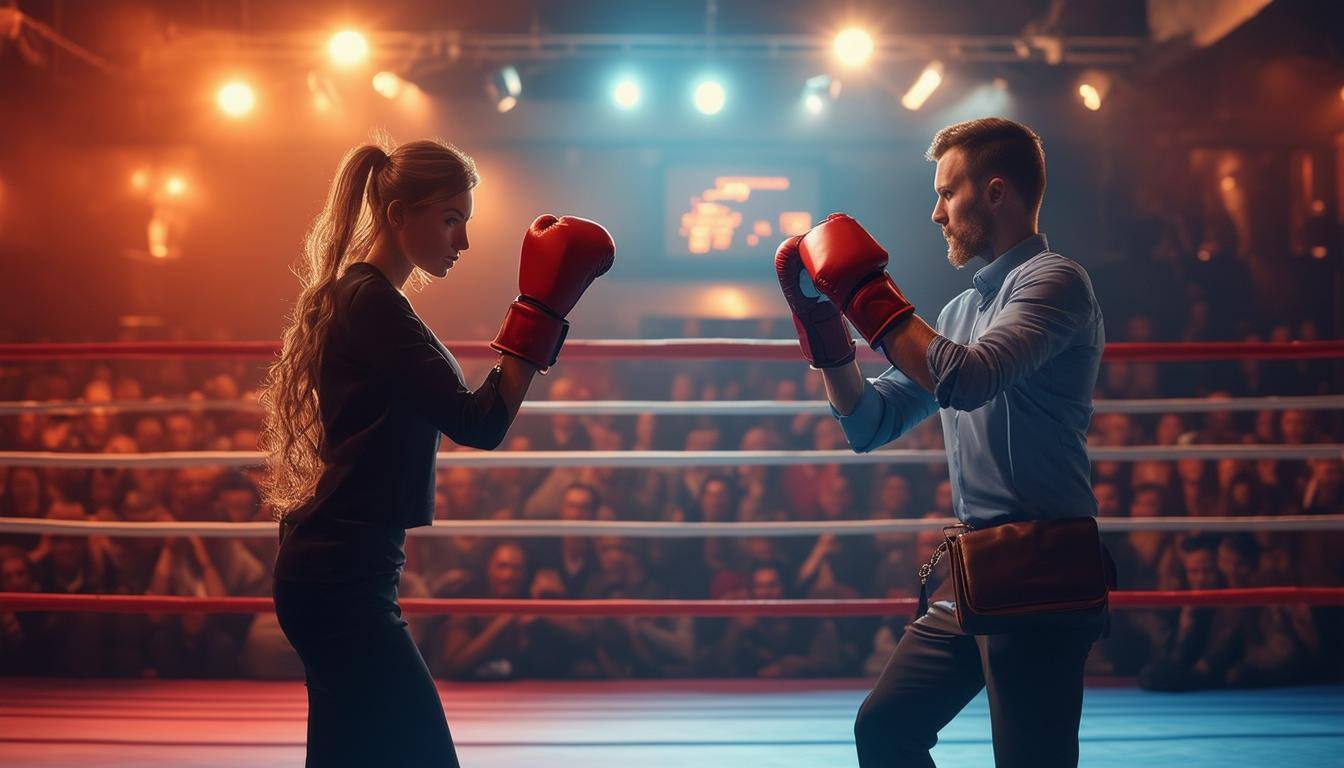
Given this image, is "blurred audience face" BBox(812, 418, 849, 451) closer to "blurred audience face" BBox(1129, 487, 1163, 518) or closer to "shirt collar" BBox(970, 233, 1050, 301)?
"blurred audience face" BBox(1129, 487, 1163, 518)

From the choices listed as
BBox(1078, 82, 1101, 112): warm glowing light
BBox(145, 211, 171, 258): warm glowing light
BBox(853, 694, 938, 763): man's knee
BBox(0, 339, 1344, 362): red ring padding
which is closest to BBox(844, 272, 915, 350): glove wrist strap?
BBox(853, 694, 938, 763): man's knee

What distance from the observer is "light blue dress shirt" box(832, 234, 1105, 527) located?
4.00ft

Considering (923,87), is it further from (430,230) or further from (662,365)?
(430,230)

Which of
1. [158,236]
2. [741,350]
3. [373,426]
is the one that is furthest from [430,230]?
[158,236]

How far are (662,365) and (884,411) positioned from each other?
4.73 meters

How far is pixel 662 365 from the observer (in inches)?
246

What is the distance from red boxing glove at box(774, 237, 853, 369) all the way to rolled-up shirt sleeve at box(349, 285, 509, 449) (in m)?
0.50

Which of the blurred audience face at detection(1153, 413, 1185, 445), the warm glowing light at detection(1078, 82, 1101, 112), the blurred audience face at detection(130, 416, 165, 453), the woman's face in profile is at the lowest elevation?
the blurred audience face at detection(130, 416, 165, 453)

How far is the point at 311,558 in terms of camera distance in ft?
3.87

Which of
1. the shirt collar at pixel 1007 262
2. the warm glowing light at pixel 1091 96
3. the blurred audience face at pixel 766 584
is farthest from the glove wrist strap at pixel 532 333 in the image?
the warm glowing light at pixel 1091 96

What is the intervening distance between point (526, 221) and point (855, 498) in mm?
4117

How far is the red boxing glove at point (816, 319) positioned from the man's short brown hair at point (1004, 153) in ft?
0.92

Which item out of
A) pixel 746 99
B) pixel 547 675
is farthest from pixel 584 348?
pixel 746 99

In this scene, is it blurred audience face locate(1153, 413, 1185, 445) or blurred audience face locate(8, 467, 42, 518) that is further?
blurred audience face locate(1153, 413, 1185, 445)
